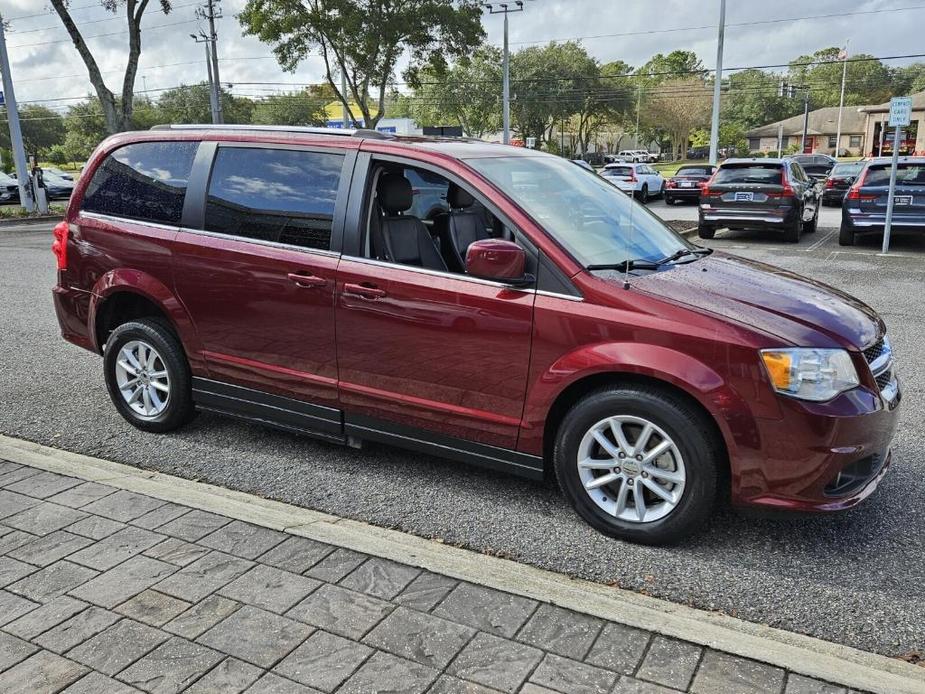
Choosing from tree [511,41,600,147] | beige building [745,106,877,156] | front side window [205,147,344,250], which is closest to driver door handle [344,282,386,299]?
front side window [205,147,344,250]

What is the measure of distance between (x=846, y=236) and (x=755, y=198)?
1.85 meters

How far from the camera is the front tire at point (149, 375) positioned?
4.87 meters

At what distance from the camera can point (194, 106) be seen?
7712cm

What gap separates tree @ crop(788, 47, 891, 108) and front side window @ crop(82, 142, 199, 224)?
118853mm

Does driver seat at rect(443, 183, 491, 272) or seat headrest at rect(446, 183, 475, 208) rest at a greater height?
seat headrest at rect(446, 183, 475, 208)

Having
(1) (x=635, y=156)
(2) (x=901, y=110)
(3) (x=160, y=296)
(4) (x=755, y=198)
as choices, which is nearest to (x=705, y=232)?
(4) (x=755, y=198)

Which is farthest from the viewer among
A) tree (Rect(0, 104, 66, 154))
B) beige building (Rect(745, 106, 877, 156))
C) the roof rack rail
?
beige building (Rect(745, 106, 877, 156))

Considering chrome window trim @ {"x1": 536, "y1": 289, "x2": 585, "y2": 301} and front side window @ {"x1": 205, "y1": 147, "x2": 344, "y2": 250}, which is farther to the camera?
front side window @ {"x1": 205, "y1": 147, "x2": 344, "y2": 250}

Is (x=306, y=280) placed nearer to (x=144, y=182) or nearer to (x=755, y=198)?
(x=144, y=182)

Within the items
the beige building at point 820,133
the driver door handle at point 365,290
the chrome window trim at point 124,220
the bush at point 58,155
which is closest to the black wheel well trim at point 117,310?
the chrome window trim at point 124,220

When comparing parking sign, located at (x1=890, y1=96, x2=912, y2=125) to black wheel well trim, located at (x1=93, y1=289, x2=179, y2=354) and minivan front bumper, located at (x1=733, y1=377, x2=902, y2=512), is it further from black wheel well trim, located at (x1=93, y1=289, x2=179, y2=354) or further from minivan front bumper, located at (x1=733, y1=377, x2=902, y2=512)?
black wheel well trim, located at (x1=93, y1=289, x2=179, y2=354)

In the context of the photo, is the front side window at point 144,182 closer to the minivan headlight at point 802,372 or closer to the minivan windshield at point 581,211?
the minivan windshield at point 581,211

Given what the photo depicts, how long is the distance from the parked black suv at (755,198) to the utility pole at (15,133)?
20114mm

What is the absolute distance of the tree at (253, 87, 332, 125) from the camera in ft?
267
